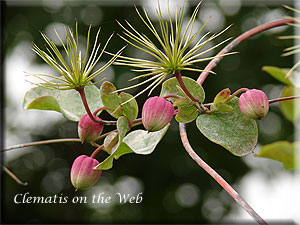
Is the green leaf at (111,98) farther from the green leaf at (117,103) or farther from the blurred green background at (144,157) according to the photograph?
the blurred green background at (144,157)

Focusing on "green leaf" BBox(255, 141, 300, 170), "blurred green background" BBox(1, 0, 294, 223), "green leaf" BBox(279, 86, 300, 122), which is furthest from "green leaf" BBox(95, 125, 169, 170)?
"blurred green background" BBox(1, 0, 294, 223)

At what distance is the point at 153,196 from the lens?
4836mm

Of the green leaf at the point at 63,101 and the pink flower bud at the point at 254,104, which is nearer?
the pink flower bud at the point at 254,104

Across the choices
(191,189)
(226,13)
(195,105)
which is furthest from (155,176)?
(195,105)

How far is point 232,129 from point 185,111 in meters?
0.06

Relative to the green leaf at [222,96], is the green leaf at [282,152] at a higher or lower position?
lower

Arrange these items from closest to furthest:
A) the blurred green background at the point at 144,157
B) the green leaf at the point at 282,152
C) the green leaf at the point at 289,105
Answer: the green leaf at the point at 282,152 → the green leaf at the point at 289,105 → the blurred green background at the point at 144,157

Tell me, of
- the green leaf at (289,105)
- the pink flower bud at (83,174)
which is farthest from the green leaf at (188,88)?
the green leaf at (289,105)

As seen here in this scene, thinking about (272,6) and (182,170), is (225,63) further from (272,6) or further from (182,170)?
(182,170)

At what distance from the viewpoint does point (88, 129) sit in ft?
1.39

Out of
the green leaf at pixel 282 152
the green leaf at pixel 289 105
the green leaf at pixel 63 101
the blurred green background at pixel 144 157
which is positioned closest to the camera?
the green leaf at pixel 282 152

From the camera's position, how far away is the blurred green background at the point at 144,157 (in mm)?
4477

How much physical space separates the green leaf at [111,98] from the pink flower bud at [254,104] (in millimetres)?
131

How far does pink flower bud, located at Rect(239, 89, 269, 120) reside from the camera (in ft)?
1.22
